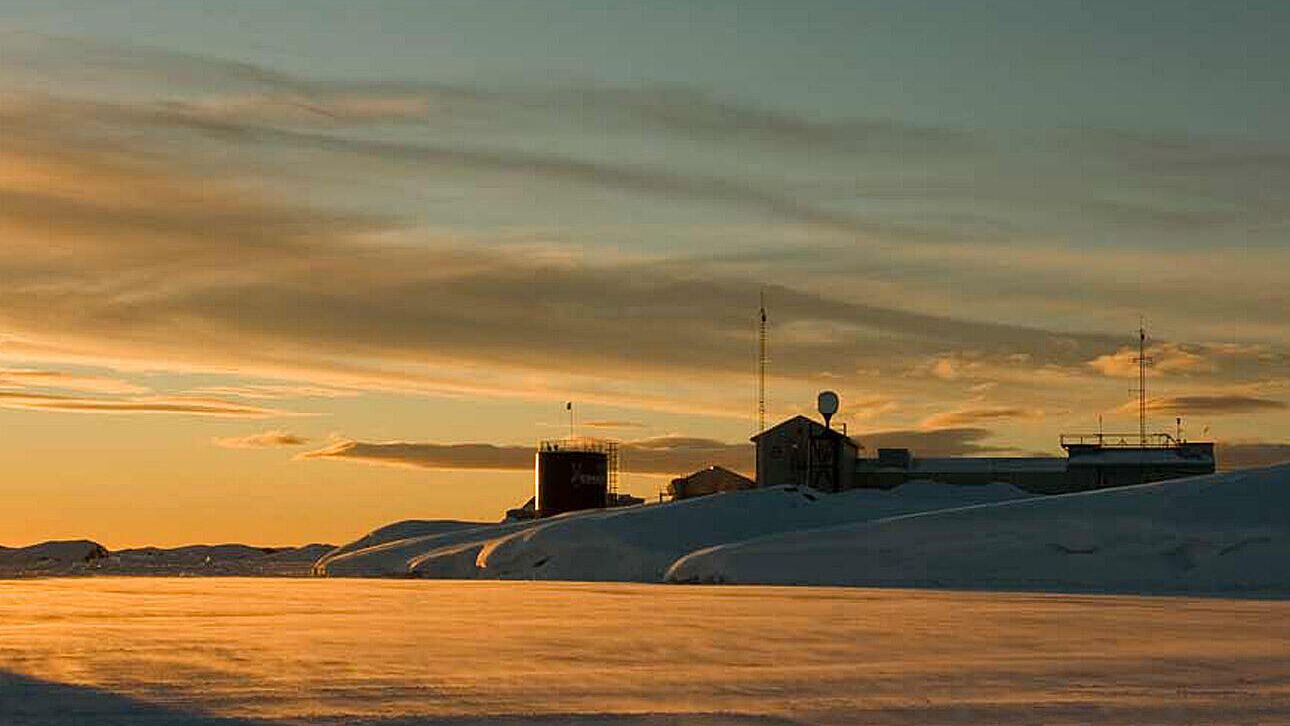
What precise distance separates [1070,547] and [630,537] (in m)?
21.7

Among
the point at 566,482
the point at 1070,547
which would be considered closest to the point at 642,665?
the point at 1070,547

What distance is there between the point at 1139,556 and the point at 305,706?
131ft

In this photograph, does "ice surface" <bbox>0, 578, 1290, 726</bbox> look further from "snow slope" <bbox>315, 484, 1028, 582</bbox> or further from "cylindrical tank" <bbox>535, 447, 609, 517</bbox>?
"cylindrical tank" <bbox>535, 447, 609, 517</bbox>

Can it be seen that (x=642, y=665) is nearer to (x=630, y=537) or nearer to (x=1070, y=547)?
(x=1070, y=547)

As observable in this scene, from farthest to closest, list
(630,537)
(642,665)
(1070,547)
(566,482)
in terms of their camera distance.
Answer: (566,482), (630,537), (1070,547), (642,665)

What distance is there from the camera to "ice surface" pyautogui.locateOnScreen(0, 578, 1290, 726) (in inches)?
506

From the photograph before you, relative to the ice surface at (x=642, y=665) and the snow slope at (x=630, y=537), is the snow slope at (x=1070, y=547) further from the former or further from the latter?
the ice surface at (x=642, y=665)

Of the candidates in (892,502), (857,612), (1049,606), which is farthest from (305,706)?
(892,502)

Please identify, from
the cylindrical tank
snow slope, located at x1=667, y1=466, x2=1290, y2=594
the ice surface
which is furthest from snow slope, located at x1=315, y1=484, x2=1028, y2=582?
the ice surface

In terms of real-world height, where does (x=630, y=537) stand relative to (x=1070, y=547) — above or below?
above

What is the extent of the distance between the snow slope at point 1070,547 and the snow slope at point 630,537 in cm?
799

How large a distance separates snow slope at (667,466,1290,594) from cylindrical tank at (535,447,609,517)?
39.3m

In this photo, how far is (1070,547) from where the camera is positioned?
167 ft

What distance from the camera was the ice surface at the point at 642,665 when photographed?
506 inches
